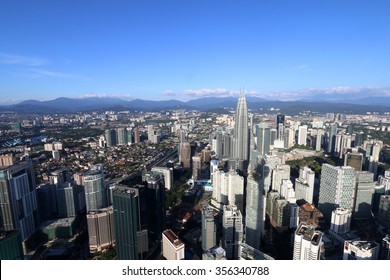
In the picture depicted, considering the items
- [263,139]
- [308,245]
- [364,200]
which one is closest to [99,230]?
[308,245]

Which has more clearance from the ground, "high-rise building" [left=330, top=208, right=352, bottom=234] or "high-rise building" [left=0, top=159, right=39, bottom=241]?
"high-rise building" [left=0, top=159, right=39, bottom=241]

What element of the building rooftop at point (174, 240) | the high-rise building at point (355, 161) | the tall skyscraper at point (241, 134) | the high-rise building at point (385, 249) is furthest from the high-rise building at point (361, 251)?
the tall skyscraper at point (241, 134)

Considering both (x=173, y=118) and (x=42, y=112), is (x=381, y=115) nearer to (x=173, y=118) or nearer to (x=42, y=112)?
(x=173, y=118)

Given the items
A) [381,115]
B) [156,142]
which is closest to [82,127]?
[156,142]

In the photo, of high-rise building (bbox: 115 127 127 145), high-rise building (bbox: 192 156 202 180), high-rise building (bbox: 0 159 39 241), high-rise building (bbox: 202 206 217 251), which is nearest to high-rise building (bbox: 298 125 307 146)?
high-rise building (bbox: 192 156 202 180)

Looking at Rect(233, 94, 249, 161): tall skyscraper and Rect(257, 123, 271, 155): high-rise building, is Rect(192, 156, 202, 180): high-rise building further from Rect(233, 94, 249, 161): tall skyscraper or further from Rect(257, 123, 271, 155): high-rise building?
Rect(257, 123, 271, 155): high-rise building

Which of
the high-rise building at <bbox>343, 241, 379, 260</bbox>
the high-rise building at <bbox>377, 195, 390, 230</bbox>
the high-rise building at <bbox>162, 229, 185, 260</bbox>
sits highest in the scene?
the high-rise building at <bbox>162, 229, 185, 260</bbox>
